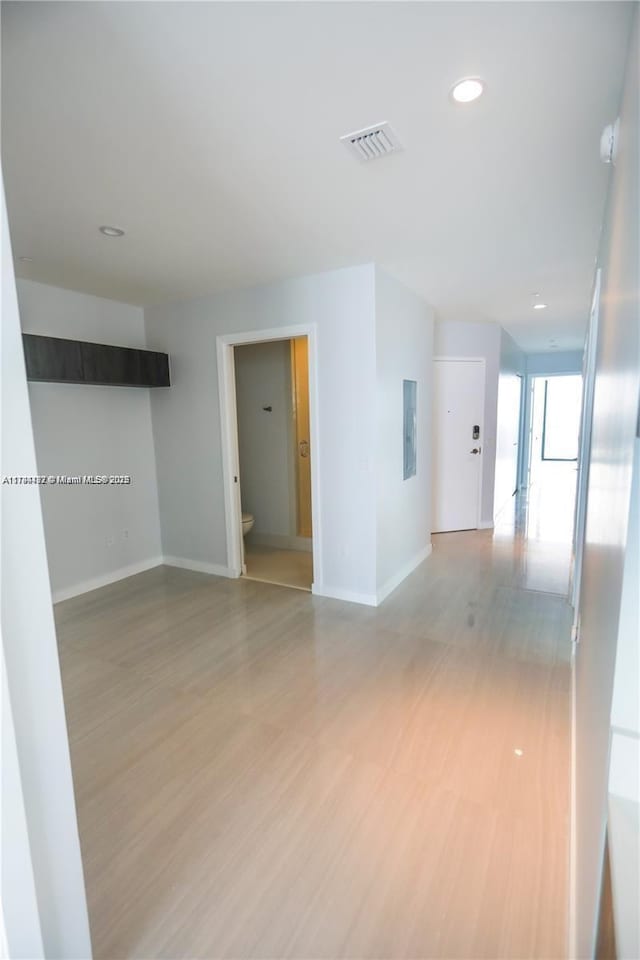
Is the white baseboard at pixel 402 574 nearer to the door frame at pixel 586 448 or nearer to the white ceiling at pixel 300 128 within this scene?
the door frame at pixel 586 448

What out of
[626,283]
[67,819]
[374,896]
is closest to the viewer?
[67,819]

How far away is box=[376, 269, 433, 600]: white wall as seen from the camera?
3.46m

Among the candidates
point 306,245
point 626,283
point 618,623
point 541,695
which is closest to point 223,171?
point 306,245

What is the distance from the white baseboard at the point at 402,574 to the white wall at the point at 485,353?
4.98 ft

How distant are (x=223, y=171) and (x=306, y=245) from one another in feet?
3.04

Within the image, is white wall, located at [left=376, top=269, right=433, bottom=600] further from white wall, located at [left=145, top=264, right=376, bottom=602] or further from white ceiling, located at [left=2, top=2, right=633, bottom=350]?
white ceiling, located at [left=2, top=2, right=633, bottom=350]

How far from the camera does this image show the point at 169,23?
3.99 feet

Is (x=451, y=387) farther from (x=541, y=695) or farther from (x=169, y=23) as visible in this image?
(x=169, y=23)

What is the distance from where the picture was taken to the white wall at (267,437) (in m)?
5.00

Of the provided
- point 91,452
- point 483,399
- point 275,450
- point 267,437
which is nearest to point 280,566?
point 275,450

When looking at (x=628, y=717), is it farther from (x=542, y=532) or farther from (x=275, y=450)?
(x=542, y=532)

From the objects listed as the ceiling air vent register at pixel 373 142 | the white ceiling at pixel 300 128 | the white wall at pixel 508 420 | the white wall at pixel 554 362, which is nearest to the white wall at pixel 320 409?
the white ceiling at pixel 300 128

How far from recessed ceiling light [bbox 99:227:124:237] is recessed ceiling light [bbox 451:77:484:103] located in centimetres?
187

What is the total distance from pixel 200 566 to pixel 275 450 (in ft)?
5.07
